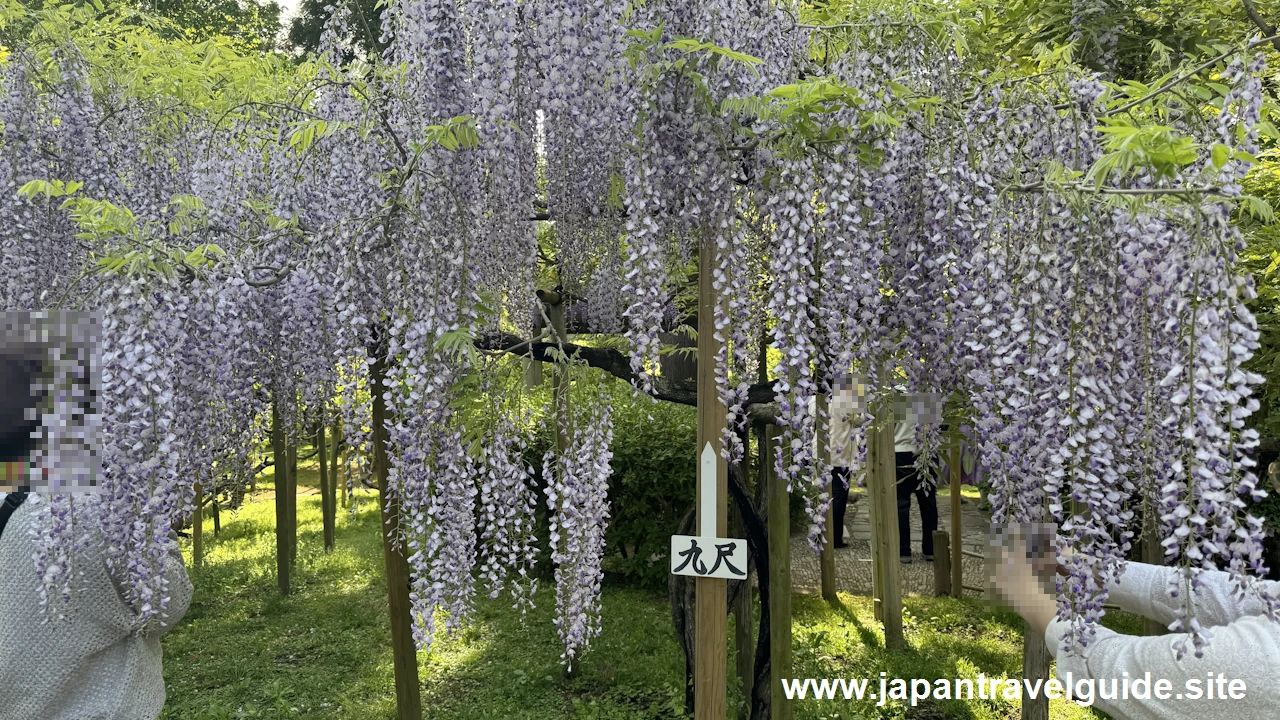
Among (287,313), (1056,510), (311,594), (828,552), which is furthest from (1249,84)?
(311,594)

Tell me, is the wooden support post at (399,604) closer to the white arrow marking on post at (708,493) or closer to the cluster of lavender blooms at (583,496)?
the cluster of lavender blooms at (583,496)

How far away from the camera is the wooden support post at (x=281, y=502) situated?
5.38 m

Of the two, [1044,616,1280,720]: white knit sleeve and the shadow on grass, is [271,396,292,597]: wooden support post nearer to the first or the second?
the shadow on grass

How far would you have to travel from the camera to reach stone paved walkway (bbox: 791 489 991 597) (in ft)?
20.9

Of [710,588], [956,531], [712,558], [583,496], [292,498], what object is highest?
[583,496]

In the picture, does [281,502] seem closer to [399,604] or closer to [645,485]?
[645,485]

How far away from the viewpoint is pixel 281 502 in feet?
18.5

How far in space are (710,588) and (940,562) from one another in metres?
3.86

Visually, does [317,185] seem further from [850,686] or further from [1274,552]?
[1274,552]

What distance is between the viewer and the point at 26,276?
310cm

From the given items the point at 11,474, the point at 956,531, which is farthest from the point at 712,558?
the point at 956,531

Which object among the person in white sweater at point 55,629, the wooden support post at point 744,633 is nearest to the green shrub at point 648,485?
the wooden support post at point 744,633

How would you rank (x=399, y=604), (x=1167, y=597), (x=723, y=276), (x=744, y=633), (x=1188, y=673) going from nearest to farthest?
1. (x=1188, y=673)
2. (x=1167, y=597)
3. (x=723, y=276)
4. (x=399, y=604)
5. (x=744, y=633)

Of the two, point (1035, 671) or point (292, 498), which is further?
point (292, 498)
